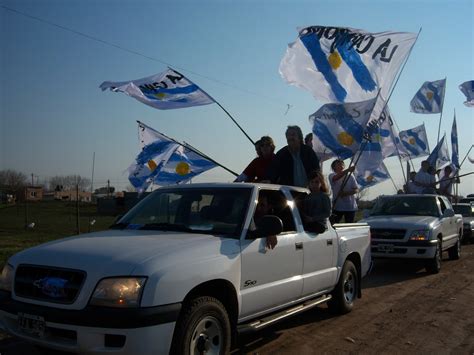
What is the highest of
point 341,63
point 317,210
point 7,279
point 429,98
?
point 429,98

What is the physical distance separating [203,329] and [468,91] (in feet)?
68.9

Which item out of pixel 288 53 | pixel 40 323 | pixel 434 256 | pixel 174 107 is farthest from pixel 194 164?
pixel 40 323

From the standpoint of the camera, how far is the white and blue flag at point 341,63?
34.3ft

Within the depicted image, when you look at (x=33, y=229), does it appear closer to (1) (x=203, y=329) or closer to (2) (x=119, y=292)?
(1) (x=203, y=329)

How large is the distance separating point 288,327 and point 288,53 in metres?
Answer: 6.34

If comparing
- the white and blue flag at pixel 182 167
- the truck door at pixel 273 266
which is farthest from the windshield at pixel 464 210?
the truck door at pixel 273 266

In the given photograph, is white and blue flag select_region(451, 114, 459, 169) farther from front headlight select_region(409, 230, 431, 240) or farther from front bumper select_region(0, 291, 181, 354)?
front bumper select_region(0, 291, 181, 354)

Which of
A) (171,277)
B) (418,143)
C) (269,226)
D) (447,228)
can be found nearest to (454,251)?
(447,228)

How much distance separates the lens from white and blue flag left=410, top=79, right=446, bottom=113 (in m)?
20.0

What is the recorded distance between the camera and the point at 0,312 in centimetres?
405

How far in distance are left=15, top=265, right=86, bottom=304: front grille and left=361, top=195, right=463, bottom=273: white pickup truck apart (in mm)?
8039

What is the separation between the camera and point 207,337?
13.7ft

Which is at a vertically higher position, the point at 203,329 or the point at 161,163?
the point at 161,163

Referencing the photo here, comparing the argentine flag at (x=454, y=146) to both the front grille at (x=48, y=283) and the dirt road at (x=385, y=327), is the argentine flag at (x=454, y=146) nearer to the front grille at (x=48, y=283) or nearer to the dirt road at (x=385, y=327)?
the dirt road at (x=385, y=327)
